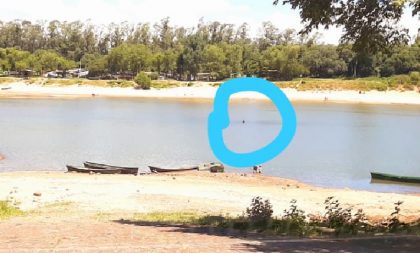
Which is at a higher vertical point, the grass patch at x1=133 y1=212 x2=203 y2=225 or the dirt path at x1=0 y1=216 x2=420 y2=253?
the dirt path at x1=0 y1=216 x2=420 y2=253

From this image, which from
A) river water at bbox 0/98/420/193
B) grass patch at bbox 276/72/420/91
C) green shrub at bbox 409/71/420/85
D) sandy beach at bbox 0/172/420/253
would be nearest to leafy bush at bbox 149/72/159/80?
grass patch at bbox 276/72/420/91

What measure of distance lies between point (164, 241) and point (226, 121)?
19.1ft

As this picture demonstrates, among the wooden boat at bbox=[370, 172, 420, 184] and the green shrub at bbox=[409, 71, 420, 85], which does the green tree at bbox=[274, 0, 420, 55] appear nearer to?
the wooden boat at bbox=[370, 172, 420, 184]

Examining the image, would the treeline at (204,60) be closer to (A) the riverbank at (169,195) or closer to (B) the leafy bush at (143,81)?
(B) the leafy bush at (143,81)

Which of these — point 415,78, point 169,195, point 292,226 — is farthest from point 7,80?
point 292,226

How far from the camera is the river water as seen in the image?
118 ft

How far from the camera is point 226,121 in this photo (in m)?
14.9

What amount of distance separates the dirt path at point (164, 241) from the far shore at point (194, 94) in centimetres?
10010

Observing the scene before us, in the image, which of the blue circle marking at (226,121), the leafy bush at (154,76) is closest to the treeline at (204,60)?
the leafy bush at (154,76)

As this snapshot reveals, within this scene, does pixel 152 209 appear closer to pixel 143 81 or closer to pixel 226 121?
pixel 226 121

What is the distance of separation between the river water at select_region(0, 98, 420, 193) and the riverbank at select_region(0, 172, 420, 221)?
606 cm

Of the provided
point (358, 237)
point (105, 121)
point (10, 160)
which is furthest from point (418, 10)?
point (105, 121)

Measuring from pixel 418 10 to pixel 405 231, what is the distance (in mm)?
3931

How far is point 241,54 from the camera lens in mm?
128875
